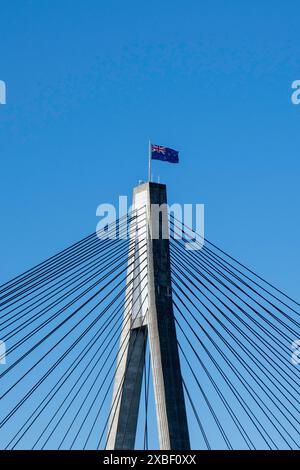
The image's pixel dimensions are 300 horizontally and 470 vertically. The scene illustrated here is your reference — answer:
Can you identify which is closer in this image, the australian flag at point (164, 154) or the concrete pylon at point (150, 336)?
the concrete pylon at point (150, 336)

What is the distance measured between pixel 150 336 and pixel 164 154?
372 inches

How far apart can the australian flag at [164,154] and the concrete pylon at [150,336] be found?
2056mm

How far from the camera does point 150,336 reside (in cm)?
5094

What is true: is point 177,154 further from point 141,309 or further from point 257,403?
point 257,403

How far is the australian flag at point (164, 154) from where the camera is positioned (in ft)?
186

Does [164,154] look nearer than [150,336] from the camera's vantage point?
No

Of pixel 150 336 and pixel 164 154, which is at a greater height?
pixel 164 154

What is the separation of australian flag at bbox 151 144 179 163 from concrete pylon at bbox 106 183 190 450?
80.9 inches

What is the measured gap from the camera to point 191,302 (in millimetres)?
51750

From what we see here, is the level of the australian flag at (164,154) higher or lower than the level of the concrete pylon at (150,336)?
higher

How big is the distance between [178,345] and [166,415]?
312 centimetres

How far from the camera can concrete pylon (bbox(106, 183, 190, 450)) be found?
161 ft
